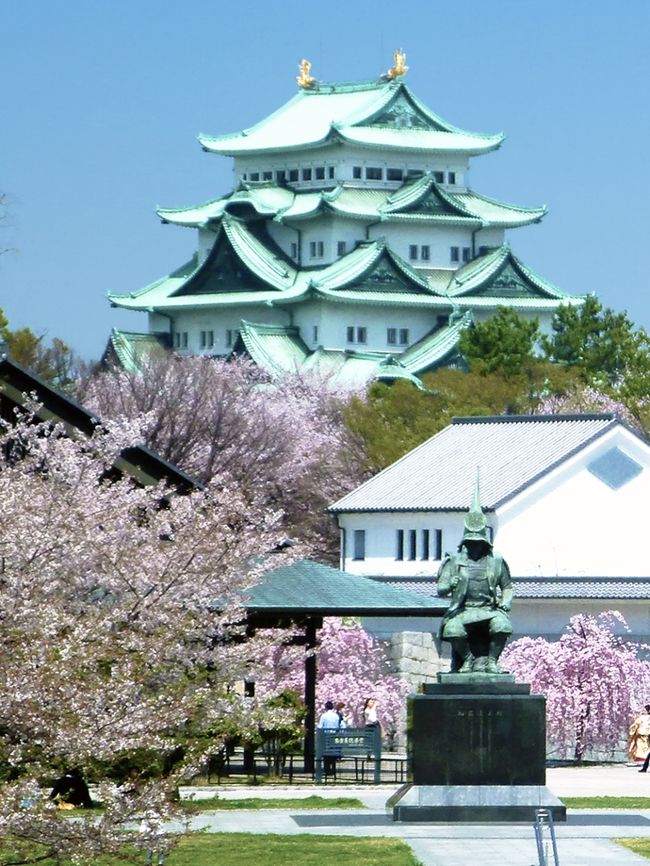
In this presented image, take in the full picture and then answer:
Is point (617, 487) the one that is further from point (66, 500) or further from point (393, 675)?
point (66, 500)

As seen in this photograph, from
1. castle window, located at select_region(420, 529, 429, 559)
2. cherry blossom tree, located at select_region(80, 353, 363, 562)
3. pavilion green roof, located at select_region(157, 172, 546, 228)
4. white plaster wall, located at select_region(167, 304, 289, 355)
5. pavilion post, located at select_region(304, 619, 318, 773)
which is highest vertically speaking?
pavilion green roof, located at select_region(157, 172, 546, 228)

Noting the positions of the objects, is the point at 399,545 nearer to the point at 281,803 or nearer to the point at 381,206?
the point at 281,803

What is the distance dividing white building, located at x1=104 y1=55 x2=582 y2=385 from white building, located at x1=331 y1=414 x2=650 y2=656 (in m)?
42.8

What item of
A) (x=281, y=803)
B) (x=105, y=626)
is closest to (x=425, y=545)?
(x=281, y=803)

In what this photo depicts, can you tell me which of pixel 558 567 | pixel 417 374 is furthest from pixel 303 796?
pixel 417 374

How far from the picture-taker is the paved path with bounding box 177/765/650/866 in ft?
68.1

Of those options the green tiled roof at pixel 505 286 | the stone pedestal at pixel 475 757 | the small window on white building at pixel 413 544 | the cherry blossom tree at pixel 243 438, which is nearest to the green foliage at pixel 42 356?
the cherry blossom tree at pixel 243 438

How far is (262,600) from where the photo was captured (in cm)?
3353

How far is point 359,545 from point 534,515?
6.22 m

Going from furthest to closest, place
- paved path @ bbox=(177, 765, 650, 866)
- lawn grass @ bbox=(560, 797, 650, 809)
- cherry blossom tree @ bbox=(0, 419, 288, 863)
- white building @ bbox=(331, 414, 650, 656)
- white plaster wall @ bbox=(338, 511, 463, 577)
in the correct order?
white plaster wall @ bbox=(338, 511, 463, 577), white building @ bbox=(331, 414, 650, 656), lawn grass @ bbox=(560, 797, 650, 809), paved path @ bbox=(177, 765, 650, 866), cherry blossom tree @ bbox=(0, 419, 288, 863)

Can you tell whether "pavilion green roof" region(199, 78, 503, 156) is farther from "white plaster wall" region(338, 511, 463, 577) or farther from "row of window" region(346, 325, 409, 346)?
"white plaster wall" region(338, 511, 463, 577)

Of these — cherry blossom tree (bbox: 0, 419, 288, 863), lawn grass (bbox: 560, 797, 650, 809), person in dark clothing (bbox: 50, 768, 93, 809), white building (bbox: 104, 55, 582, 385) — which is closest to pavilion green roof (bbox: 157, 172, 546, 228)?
white building (bbox: 104, 55, 582, 385)

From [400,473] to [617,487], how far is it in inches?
268

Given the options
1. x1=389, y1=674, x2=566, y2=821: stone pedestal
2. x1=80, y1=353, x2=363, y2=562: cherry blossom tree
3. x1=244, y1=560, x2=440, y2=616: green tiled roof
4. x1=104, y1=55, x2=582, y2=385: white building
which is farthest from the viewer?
x1=104, y1=55, x2=582, y2=385: white building
